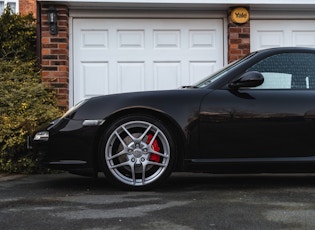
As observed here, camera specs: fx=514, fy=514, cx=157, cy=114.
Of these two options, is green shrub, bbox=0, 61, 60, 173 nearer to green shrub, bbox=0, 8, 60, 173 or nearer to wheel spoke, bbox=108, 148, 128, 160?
green shrub, bbox=0, 8, 60, 173

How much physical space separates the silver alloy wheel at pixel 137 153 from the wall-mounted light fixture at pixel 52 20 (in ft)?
13.3

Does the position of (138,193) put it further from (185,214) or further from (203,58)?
(203,58)

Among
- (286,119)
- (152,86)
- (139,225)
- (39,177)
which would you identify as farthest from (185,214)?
(152,86)

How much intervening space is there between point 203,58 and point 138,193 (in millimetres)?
4401

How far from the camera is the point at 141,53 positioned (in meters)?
8.26

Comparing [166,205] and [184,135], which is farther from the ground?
[184,135]

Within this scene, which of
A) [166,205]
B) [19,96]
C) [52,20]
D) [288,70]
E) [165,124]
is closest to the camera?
[166,205]

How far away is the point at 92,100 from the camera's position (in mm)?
4543

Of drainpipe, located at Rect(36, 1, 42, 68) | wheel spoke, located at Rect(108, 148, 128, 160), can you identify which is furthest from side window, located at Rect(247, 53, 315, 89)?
drainpipe, located at Rect(36, 1, 42, 68)

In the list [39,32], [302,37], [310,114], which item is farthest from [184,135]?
[302,37]

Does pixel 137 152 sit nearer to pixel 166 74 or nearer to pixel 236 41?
pixel 166 74

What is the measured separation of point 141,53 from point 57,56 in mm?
1327

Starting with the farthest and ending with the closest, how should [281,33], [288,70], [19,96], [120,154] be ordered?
[281,33] → [19,96] → [288,70] → [120,154]

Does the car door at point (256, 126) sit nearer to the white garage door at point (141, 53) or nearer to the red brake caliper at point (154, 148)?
the red brake caliper at point (154, 148)
